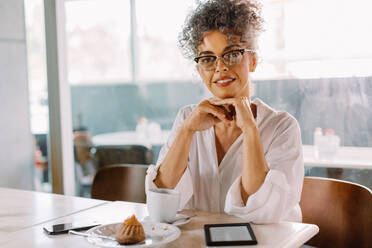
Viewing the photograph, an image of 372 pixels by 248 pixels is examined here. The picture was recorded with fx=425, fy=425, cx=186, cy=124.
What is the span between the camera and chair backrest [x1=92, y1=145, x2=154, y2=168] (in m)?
3.09

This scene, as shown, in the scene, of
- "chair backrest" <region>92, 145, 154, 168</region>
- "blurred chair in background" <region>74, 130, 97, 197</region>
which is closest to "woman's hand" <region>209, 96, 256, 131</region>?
"chair backrest" <region>92, 145, 154, 168</region>

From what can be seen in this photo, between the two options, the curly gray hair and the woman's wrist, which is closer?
the woman's wrist

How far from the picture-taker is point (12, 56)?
3076mm

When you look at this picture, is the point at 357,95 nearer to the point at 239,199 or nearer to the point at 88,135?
the point at 239,199

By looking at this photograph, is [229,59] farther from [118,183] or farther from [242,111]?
[118,183]

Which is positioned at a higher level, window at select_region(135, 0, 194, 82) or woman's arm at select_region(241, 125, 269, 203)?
window at select_region(135, 0, 194, 82)

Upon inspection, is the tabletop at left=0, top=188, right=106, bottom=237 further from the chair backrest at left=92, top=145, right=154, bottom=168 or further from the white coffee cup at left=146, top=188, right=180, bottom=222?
the chair backrest at left=92, top=145, right=154, bottom=168

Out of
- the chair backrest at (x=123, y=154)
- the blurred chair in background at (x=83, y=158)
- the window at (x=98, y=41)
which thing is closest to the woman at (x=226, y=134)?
the chair backrest at (x=123, y=154)

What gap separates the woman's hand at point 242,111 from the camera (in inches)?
57.5

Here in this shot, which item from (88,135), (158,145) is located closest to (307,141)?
(158,145)

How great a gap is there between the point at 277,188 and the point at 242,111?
298mm

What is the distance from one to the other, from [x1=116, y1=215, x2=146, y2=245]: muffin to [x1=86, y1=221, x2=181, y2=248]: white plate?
1cm

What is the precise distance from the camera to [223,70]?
1.57 metres

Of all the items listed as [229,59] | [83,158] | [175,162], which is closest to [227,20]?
[229,59]
